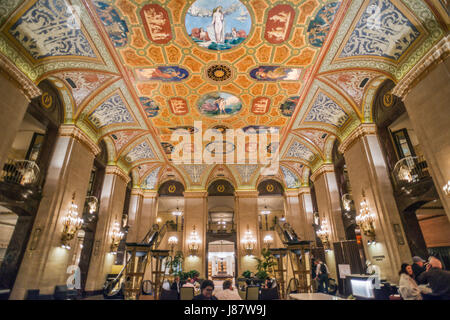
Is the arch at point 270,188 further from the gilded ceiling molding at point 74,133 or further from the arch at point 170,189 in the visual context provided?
the gilded ceiling molding at point 74,133

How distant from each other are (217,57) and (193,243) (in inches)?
414

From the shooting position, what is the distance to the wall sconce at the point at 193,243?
13883 millimetres

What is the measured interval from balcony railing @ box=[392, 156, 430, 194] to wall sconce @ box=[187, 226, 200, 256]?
10.4 m

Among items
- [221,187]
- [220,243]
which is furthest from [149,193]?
[220,243]

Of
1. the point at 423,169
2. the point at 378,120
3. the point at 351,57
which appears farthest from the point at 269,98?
the point at 423,169

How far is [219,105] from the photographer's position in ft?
33.0

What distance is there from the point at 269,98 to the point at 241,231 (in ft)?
28.4

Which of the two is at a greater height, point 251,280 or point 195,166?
point 195,166

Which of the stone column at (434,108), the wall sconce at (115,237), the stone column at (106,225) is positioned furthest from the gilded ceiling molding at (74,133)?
the stone column at (434,108)

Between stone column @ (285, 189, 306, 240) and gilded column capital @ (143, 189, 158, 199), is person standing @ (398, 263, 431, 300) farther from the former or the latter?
gilded column capital @ (143, 189, 158, 199)

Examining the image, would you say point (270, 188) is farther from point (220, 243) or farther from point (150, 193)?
point (150, 193)

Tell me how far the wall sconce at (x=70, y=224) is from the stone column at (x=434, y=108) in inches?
413
